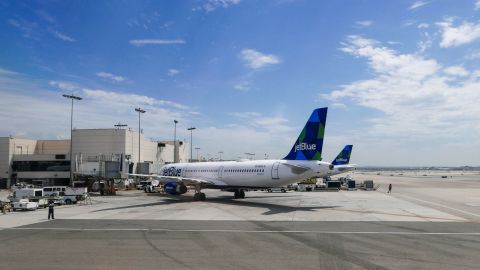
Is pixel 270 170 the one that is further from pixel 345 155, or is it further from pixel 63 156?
pixel 63 156

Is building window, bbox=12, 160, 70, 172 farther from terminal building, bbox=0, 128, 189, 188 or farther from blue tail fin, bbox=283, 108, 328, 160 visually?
blue tail fin, bbox=283, 108, 328, 160

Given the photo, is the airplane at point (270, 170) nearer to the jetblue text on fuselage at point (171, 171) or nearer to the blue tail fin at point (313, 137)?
the blue tail fin at point (313, 137)

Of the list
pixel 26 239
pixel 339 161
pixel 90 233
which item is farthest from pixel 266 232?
pixel 339 161

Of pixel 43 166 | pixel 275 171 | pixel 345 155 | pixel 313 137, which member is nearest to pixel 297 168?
pixel 275 171

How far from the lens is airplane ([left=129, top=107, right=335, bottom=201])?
124 ft

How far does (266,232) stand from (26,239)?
43.0ft

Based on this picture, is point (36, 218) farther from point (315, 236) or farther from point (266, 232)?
point (315, 236)

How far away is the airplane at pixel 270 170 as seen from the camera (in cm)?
3791

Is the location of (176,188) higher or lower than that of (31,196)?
higher

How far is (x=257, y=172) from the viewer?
43.4m

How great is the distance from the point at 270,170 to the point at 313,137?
621 cm

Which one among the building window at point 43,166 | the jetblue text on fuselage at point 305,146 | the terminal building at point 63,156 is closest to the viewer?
the jetblue text on fuselage at point 305,146

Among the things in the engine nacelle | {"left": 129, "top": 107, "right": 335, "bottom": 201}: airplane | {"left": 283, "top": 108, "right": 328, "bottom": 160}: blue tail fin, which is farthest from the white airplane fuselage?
the engine nacelle

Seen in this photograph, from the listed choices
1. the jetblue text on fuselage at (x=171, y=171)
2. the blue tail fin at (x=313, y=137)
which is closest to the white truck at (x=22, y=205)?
the jetblue text on fuselage at (x=171, y=171)
